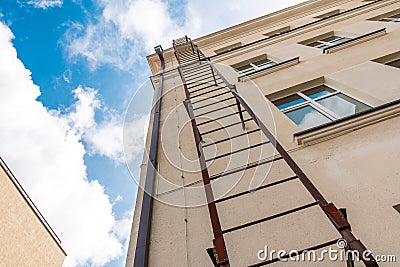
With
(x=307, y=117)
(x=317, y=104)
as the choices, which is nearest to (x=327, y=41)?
(x=317, y=104)

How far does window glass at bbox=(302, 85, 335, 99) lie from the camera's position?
5625 millimetres

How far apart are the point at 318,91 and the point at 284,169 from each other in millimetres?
2742

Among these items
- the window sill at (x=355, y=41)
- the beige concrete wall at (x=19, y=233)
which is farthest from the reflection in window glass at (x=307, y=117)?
the beige concrete wall at (x=19, y=233)

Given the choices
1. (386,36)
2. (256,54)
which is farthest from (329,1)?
(386,36)

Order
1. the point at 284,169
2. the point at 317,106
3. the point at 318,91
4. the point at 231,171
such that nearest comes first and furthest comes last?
the point at 284,169, the point at 231,171, the point at 317,106, the point at 318,91

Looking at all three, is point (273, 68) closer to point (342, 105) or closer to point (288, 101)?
point (288, 101)

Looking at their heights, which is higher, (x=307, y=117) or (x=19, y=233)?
(x=307, y=117)

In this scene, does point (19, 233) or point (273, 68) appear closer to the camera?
point (273, 68)

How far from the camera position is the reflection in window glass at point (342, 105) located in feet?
15.4

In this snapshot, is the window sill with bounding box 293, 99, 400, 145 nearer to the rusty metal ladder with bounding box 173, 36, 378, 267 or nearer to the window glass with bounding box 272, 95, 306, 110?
the rusty metal ladder with bounding box 173, 36, 378, 267

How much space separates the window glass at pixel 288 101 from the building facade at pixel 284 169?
0.08 ft

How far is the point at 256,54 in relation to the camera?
352 inches

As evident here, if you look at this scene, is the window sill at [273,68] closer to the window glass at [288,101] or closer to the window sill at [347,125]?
the window glass at [288,101]

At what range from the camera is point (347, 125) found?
387 centimetres
